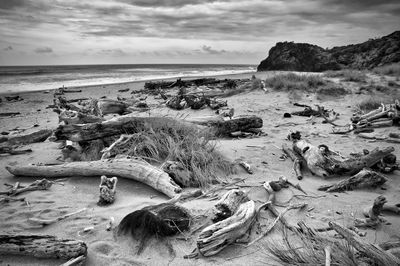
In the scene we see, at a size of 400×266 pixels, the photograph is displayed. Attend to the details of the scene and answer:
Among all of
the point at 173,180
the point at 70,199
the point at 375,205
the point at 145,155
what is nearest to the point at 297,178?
the point at 375,205

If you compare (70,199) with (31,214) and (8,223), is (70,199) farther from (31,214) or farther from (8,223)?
(8,223)

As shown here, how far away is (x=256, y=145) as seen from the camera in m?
5.90

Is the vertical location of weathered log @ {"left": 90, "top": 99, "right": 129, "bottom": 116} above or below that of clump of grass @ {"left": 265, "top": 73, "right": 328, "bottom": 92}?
below

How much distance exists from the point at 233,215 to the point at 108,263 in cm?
123

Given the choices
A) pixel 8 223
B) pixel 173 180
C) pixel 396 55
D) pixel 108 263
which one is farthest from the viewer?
pixel 396 55

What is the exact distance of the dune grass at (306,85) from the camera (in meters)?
11.7

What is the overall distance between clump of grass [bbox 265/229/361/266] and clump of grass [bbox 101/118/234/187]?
5.10 ft

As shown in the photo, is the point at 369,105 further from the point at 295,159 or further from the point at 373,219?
the point at 373,219

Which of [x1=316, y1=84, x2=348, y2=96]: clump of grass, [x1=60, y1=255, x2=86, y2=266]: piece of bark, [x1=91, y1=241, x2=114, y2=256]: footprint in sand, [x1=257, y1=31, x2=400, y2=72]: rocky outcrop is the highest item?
[x1=257, y1=31, x2=400, y2=72]: rocky outcrop

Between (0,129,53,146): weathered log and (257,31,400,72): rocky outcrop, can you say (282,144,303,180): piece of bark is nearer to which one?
(0,129,53,146): weathered log

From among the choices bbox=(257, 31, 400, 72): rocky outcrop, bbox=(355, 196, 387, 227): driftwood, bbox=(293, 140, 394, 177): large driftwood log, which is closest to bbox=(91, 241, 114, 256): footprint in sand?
bbox=(355, 196, 387, 227): driftwood

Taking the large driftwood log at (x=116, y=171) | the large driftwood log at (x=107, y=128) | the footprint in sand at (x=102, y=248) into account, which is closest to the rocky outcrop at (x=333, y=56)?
the large driftwood log at (x=107, y=128)

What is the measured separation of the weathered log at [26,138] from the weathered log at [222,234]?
5.59 metres

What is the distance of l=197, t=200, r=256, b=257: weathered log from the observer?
256 centimetres
